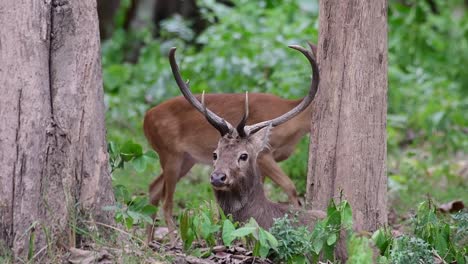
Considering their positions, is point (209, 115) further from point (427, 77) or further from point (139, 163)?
point (427, 77)

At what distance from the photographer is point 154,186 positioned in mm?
9859

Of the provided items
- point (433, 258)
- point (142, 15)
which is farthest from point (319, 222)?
point (142, 15)

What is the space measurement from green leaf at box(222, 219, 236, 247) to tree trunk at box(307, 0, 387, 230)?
1.30 m

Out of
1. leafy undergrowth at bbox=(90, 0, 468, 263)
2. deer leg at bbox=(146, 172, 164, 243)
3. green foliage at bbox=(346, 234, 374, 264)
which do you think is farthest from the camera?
leafy undergrowth at bbox=(90, 0, 468, 263)

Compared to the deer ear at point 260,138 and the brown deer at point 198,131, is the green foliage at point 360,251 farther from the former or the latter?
the brown deer at point 198,131

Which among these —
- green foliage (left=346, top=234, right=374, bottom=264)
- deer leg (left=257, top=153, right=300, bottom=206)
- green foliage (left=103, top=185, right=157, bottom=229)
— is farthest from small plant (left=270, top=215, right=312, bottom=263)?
deer leg (left=257, top=153, right=300, bottom=206)

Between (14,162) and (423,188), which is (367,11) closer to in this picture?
(14,162)

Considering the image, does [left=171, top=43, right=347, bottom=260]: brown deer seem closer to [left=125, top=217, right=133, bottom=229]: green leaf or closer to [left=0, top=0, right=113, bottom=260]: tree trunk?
[left=125, top=217, right=133, bottom=229]: green leaf

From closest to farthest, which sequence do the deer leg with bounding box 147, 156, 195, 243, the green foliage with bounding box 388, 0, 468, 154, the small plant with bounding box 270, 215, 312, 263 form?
the small plant with bounding box 270, 215, 312, 263, the deer leg with bounding box 147, 156, 195, 243, the green foliage with bounding box 388, 0, 468, 154

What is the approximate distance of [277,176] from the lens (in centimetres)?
964

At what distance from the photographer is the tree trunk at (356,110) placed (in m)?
7.29

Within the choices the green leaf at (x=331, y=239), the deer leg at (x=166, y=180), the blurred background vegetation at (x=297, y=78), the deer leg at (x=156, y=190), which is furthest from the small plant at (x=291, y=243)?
the blurred background vegetation at (x=297, y=78)

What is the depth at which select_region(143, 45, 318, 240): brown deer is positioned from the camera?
9.81 meters

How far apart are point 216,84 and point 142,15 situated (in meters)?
6.00
